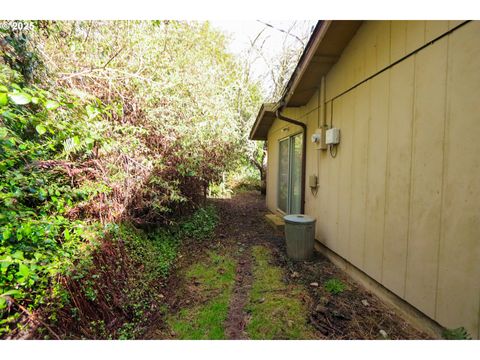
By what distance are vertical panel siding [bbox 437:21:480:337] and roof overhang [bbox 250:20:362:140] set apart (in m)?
1.55

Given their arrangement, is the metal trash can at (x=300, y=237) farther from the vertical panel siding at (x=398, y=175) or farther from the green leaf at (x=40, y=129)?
the green leaf at (x=40, y=129)

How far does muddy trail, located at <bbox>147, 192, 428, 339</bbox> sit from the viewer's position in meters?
2.25

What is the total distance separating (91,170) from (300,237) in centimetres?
327

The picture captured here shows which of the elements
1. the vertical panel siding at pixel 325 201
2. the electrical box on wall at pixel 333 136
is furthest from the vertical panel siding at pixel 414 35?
the vertical panel siding at pixel 325 201

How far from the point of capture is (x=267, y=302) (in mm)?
2752

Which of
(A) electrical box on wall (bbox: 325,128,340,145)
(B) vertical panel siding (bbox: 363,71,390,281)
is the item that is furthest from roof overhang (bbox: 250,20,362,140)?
(A) electrical box on wall (bbox: 325,128,340,145)

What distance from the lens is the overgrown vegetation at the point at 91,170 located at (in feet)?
6.19

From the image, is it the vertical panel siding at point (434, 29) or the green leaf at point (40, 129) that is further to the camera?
the vertical panel siding at point (434, 29)

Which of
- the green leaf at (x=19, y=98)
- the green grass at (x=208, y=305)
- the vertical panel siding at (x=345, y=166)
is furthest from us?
the vertical panel siding at (x=345, y=166)

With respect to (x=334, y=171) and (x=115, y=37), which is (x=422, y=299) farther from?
(x=115, y=37)

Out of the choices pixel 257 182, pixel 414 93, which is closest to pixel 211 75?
pixel 414 93

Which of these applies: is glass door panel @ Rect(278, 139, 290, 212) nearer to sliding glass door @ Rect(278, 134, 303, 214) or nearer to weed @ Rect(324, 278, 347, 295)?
sliding glass door @ Rect(278, 134, 303, 214)

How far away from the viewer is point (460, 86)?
182cm
